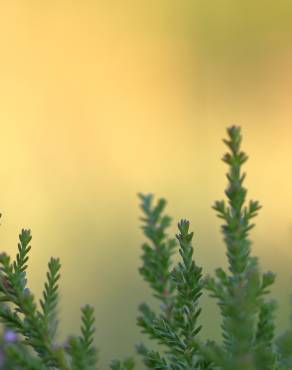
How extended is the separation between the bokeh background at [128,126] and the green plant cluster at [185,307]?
1.41m

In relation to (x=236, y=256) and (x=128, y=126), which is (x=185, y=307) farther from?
(x=128, y=126)

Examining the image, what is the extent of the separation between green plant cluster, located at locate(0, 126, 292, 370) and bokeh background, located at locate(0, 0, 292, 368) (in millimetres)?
1414

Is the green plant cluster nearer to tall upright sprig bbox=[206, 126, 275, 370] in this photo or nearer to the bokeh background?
tall upright sprig bbox=[206, 126, 275, 370]

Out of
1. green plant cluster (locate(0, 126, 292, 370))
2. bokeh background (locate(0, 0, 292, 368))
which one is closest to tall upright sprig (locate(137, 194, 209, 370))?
green plant cluster (locate(0, 126, 292, 370))

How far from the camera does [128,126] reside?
2.20 metres

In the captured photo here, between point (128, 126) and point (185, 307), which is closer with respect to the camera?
point (185, 307)

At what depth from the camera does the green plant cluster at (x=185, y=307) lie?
475 mm

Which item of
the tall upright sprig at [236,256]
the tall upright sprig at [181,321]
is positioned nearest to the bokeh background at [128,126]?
the tall upright sprig at [181,321]

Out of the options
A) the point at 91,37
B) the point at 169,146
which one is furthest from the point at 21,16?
the point at 169,146

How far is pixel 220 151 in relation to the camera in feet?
7.06

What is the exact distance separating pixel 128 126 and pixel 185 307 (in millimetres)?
1613

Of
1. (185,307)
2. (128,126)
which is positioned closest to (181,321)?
(185,307)

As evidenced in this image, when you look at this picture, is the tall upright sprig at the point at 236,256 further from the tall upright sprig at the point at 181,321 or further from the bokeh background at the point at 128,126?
the bokeh background at the point at 128,126

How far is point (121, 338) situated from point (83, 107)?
66 cm
